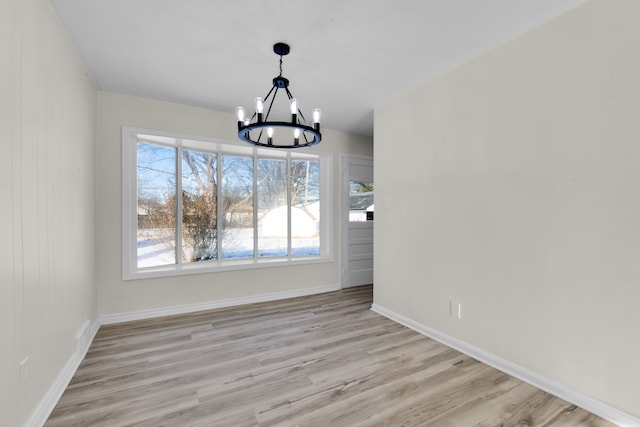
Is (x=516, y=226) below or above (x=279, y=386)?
above

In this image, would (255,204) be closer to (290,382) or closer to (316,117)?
(316,117)

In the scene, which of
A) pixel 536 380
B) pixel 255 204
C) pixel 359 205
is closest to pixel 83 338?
pixel 255 204

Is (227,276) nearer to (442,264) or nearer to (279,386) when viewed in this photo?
(279,386)

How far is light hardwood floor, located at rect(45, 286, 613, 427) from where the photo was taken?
1.77m

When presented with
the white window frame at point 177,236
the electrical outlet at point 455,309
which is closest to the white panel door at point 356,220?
the white window frame at point 177,236

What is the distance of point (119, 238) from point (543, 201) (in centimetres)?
405

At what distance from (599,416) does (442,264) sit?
4.54 ft

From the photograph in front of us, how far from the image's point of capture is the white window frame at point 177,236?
11.0 feet

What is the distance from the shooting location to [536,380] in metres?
2.09

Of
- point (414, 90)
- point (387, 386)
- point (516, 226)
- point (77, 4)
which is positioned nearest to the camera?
point (77, 4)

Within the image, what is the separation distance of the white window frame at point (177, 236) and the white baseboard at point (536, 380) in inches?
78.1

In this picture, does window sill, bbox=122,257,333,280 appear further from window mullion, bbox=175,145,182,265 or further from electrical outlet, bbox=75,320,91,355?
electrical outlet, bbox=75,320,91,355

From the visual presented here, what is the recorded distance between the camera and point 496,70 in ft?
7.86

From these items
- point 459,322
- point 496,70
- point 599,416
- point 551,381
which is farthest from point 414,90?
point 599,416
